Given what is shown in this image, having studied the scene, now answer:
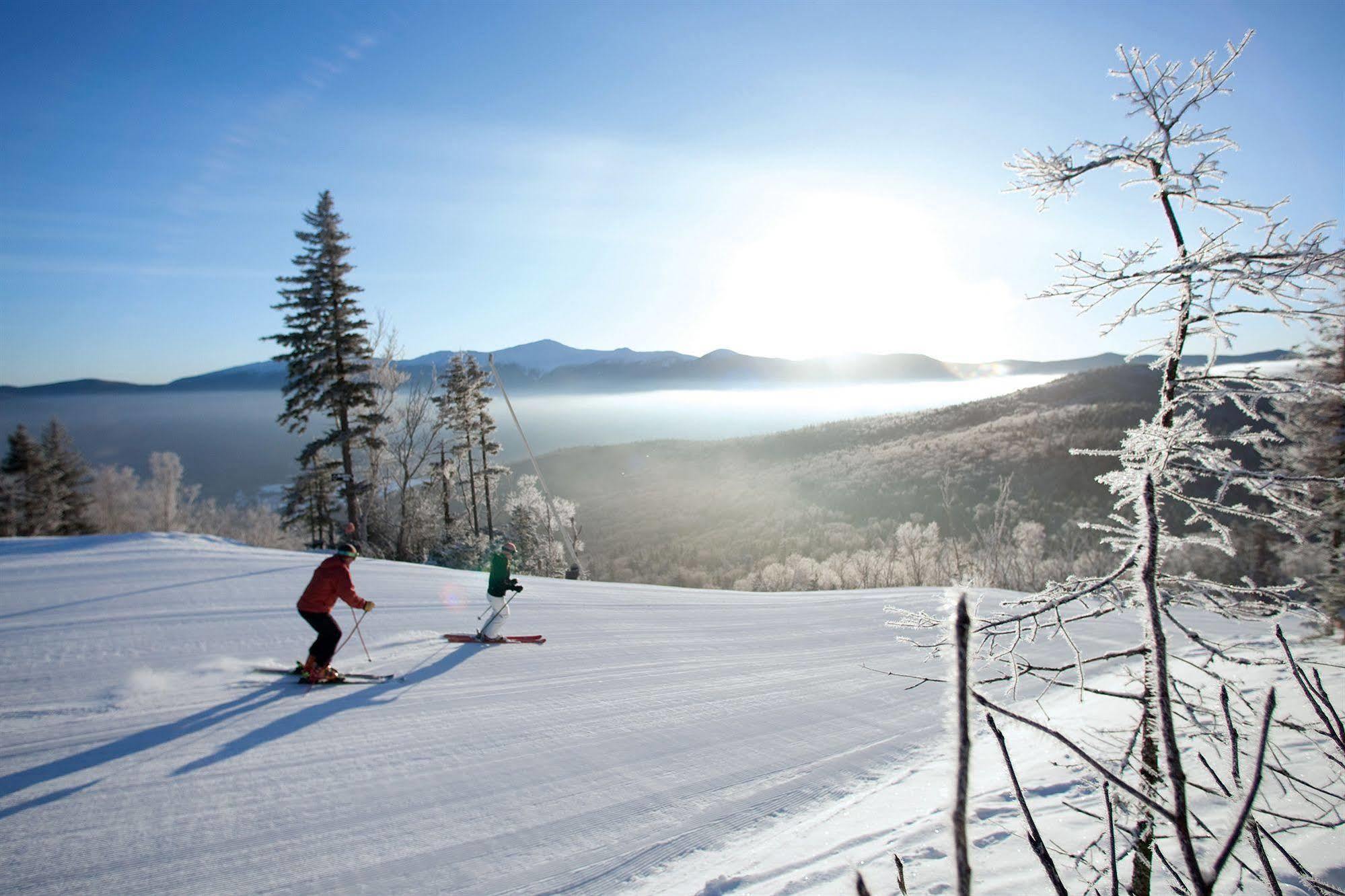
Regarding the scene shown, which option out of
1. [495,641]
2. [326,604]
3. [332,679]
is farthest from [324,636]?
[495,641]

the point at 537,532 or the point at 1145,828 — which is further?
the point at 537,532

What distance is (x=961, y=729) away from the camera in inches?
32.8

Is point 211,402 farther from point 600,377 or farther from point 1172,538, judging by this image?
point 1172,538

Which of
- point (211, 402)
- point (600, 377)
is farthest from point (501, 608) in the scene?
point (600, 377)

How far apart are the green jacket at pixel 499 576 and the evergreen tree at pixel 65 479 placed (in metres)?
36.5

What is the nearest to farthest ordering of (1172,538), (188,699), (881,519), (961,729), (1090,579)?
1. (961,729)
2. (1172,538)
3. (1090,579)
4. (188,699)
5. (881,519)

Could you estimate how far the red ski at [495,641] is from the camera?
363 inches

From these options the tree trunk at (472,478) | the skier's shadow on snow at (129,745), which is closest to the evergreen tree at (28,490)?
the tree trunk at (472,478)

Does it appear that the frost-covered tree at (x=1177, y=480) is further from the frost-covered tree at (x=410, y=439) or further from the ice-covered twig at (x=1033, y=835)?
the frost-covered tree at (x=410, y=439)

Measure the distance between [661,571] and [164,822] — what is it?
37.3m

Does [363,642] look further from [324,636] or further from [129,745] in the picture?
[129,745]

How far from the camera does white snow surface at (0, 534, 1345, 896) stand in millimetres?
4180

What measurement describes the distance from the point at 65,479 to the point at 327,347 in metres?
26.0

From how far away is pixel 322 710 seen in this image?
6.46 m
